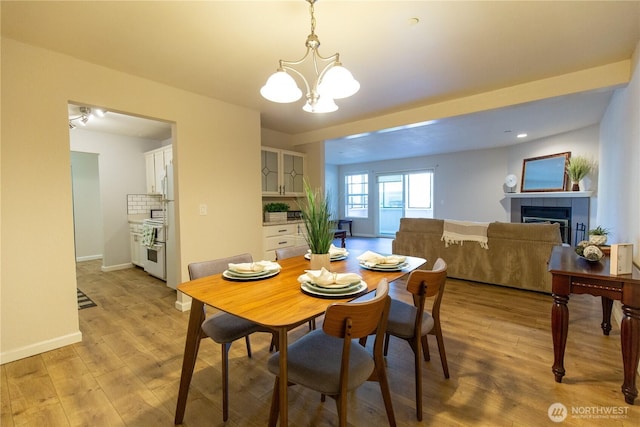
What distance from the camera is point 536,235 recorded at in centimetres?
342

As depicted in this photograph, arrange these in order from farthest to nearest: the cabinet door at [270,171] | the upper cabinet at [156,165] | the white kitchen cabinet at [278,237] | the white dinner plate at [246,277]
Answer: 1. the upper cabinet at [156,165]
2. the cabinet door at [270,171]
3. the white kitchen cabinet at [278,237]
4. the white dinner plate at [246,277]

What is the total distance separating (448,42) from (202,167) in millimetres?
2622

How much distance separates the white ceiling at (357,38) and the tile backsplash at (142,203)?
3.09 m

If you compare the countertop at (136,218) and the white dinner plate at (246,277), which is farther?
the countertop at (136,218)

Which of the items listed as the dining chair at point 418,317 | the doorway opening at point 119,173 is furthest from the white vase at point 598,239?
the doorway opening at point 119,173

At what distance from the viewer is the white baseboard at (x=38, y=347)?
6.94ft

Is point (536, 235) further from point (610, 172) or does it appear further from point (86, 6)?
point (86, 6)

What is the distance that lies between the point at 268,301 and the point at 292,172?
3.67 meters

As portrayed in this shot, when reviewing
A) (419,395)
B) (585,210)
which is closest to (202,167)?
(419,395)

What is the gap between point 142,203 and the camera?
5281 millimetres

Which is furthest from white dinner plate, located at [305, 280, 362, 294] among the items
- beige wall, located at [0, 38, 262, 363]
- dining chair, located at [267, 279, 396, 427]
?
beige wall, located at [0, 38, 262, 363]

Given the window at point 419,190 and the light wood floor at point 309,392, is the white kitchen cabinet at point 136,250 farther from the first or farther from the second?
the window at point 419,190

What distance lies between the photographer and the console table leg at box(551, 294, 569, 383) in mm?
1793

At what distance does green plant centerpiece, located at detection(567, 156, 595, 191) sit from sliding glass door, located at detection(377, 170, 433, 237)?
3.23 metres
